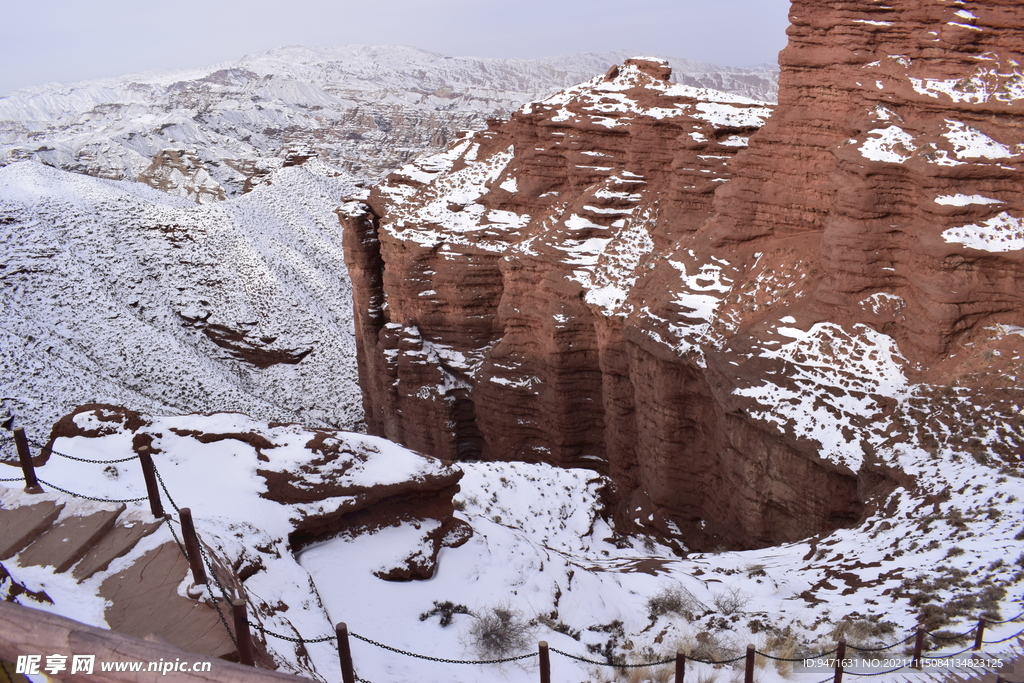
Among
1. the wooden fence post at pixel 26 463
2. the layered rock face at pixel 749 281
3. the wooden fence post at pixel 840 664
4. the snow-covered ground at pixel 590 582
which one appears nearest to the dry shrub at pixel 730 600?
the snow-covered ground at pixel 590 582

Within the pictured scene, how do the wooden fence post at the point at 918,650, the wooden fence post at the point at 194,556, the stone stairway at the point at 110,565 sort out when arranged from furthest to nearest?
the wooden fence post at the point at 918,650 < the wooden fence post at the point at 194,556 < the stone stairway at the point at 110,565

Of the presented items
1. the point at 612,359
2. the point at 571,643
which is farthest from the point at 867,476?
the point at 612,359

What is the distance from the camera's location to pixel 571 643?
33.0 feet

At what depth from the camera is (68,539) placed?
22.6ft

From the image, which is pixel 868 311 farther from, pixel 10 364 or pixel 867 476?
pixel 10 364

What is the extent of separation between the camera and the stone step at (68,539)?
6555 millimetres

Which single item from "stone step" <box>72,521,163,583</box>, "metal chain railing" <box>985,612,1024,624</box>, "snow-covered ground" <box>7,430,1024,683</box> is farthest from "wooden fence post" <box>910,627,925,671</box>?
"stone step" <box>72,521,163,583</box>

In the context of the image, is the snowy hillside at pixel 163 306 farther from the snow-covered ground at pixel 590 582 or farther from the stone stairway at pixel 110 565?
the stone stairway at pixel 110 565

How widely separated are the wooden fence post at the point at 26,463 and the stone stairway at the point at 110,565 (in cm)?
12

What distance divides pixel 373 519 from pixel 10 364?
31114 mm

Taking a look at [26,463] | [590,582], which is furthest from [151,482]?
[590,582]

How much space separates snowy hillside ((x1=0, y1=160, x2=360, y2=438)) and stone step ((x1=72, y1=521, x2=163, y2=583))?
86.9ft

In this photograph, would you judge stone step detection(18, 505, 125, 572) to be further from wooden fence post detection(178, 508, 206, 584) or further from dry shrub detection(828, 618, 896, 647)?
dry shrub detection(828, 618, 896, 647)

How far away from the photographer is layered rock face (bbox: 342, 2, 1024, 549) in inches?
529
